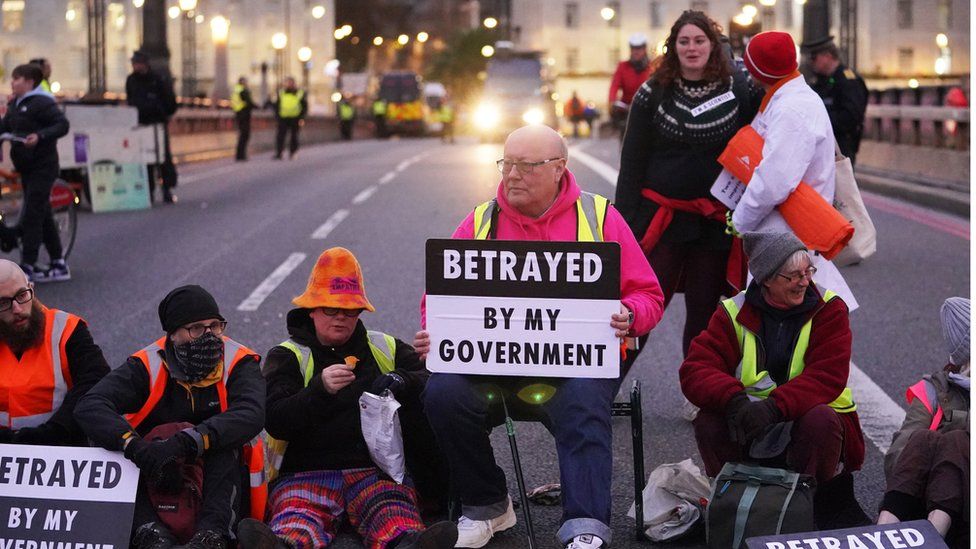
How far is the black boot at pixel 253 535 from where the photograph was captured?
4.48 metres

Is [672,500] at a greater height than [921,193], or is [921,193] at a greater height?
[921,193]

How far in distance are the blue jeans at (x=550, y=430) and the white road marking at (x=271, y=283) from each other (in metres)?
5.35

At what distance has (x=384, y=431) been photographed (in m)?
5.02

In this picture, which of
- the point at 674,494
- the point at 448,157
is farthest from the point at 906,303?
the point at 448,157

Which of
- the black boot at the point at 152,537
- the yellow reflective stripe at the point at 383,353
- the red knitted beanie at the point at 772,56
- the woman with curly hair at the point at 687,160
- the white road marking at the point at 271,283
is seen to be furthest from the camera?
the white road marking at the point at 271,283

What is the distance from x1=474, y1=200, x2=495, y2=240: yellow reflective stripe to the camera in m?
5.14

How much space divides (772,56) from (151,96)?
14844 millimetres

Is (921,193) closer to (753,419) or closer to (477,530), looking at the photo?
(753,419)

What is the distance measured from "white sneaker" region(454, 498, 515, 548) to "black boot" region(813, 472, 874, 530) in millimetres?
1023

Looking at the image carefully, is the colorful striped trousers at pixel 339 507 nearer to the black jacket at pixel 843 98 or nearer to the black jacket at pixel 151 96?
the black jacket at pixel 843 98

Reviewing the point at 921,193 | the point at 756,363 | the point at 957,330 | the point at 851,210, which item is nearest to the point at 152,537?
the point at 756,363

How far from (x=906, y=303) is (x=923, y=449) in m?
6.14

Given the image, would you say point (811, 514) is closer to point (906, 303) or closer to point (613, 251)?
point (613, 251)

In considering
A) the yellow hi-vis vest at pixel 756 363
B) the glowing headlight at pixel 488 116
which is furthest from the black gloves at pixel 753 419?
the glowing headlight at pixel 488 116
